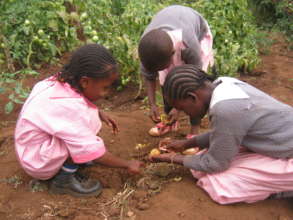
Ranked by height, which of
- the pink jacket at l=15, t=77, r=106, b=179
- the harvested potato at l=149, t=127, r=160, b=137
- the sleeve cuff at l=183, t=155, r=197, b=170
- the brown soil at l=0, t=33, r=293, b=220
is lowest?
the harvested potato at l=149, t=127, r=160, b=137

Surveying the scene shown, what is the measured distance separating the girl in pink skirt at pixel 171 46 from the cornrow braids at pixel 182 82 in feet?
1.60

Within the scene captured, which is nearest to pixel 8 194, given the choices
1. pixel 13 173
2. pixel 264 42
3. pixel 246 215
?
pixel 13 173

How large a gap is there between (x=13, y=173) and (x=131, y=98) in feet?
6.45

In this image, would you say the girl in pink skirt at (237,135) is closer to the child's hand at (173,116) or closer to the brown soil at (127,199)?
the brown soil at (127,199)

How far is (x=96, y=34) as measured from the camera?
157 inches

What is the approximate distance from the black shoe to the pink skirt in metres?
0.83

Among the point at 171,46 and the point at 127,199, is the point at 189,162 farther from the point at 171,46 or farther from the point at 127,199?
the point at 171,46

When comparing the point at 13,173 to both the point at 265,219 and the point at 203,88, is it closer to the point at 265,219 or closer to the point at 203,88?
the point at 203,88

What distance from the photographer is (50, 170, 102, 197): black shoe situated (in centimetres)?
229

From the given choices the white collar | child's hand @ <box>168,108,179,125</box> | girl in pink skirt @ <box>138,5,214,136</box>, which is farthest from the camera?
child's hand @ <box>168,108,179,125</box>

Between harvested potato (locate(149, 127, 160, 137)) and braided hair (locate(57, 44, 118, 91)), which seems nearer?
braided hair (locate(57, 44, 118, 91))

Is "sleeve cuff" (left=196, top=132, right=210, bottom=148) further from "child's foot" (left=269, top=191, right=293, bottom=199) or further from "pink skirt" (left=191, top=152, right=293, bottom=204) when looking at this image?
"child's foot" (left=269, top=191, right=293, bottom=199)

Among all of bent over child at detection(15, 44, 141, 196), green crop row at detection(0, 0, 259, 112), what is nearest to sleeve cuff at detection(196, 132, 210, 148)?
bent over child at detection(15, 44, 141, 196)

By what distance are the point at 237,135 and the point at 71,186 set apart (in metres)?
1.21
